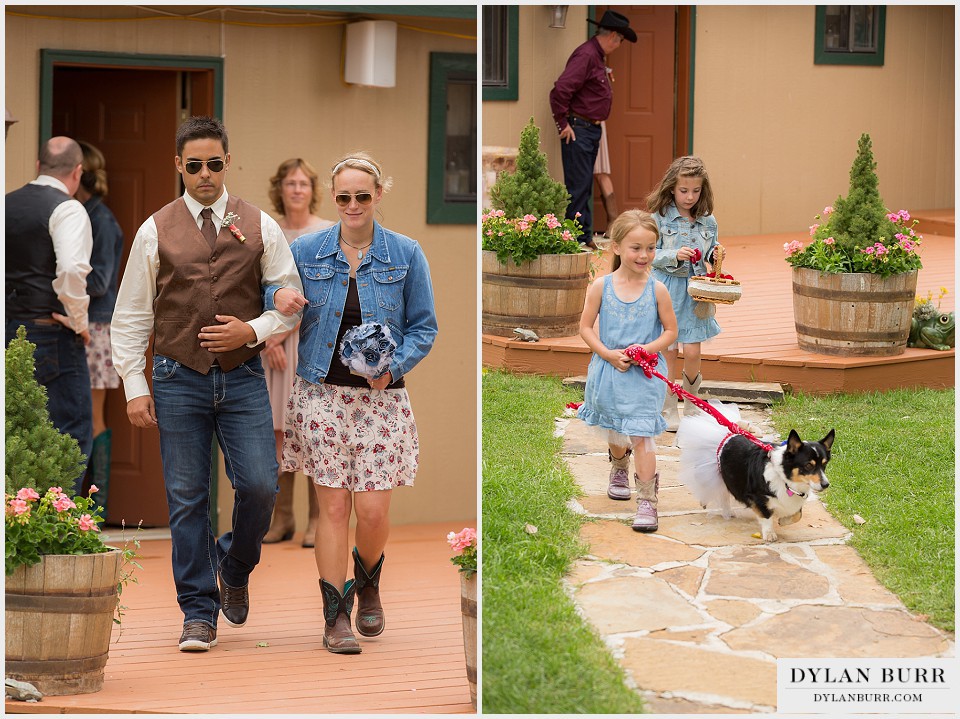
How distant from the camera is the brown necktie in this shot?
4.95m

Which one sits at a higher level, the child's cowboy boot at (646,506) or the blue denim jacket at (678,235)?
the blue denim jacket at (678,235)

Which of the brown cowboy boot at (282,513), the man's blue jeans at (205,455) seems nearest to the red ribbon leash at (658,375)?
the man's blue jeans at (205,455)

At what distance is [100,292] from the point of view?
23.2ft

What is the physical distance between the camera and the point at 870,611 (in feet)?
14.7

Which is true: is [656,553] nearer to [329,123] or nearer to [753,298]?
[753,298]

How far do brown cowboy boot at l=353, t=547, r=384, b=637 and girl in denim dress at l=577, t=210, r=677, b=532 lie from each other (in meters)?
1.00

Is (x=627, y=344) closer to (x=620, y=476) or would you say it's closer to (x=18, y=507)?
(x=620, y=476)

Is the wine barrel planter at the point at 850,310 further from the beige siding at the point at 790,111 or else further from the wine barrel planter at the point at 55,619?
the wine barrel planter at the point at 55,619

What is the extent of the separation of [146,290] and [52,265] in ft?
5.51

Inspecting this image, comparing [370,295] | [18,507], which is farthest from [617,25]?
[18,507]

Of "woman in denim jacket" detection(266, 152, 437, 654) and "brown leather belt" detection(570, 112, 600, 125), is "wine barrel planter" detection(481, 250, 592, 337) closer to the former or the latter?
"woman in denim jacket" detection(266, 152, 437, 654)

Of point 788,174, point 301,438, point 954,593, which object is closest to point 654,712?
point 954,593

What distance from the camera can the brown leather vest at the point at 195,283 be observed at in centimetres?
491

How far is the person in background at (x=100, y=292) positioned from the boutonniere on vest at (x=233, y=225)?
235cm
